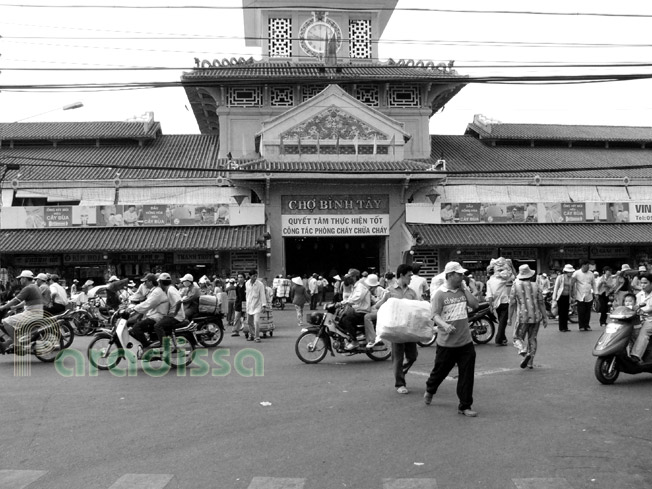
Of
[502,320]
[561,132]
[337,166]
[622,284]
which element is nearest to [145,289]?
[502,320]

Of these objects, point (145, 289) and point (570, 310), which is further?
point (570, 310)

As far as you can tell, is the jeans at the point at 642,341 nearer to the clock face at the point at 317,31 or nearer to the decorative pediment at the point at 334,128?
the decorative pediment at the point at 334,128

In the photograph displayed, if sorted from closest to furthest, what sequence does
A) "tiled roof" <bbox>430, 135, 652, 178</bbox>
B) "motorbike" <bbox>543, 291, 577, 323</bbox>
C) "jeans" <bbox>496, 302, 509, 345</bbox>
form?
1. "jeans" <bbox>496, 302, 509, 345</bbox>
2. "motorbike" <bbox>543, 291, 577, 323</bbox>
3. "tiled roof" <bbox>430, 135, 652, 178</bbox>

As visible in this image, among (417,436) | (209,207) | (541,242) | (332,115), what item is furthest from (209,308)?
(541,242)

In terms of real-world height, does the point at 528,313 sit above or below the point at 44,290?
below

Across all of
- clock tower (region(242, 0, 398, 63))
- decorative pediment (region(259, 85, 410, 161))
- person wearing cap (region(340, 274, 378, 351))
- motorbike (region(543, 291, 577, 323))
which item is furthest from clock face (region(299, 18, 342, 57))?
person wearing cap (region(340, 274, 378, 351))

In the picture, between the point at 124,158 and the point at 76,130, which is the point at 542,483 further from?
the point at 76,130

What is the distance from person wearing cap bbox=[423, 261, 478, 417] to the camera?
25.5 ft

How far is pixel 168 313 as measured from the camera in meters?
11.7

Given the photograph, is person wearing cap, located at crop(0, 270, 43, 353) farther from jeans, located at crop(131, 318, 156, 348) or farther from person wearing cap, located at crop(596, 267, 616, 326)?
person wearing cap, located at crop(596, 267, 616, 326)

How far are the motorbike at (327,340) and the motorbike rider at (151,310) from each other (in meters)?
2.48

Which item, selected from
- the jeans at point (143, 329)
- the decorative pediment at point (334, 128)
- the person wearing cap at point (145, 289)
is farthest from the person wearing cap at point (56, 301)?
the decorative pediment at point (334, 128)

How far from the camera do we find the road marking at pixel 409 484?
5377mm

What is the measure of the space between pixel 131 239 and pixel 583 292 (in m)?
18.7
